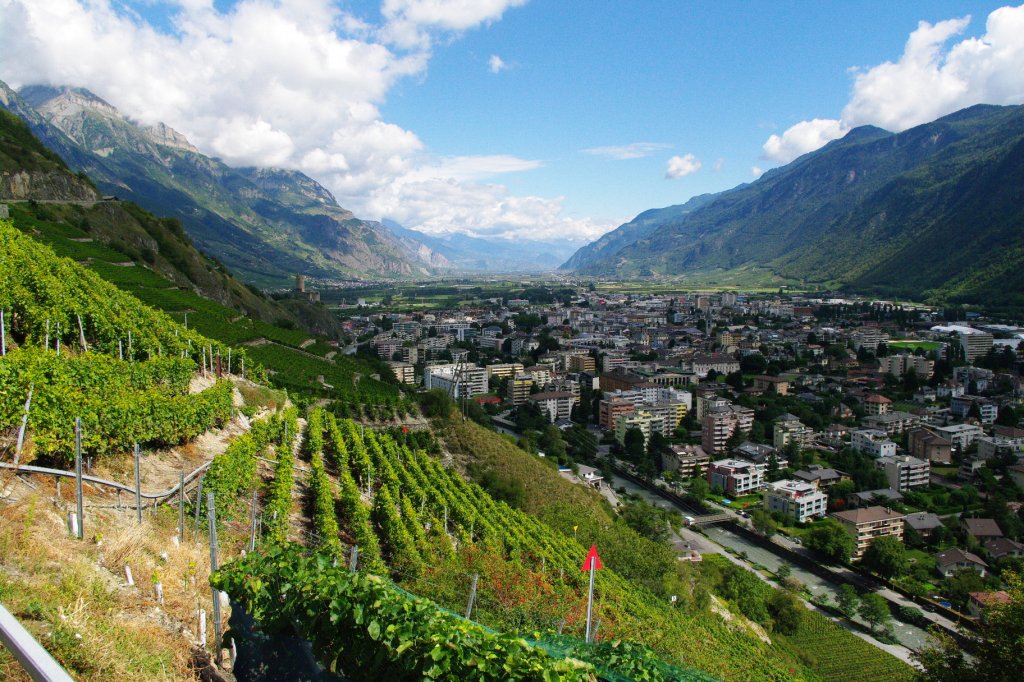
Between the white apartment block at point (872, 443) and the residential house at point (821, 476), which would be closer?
the residential house at point (821, 476)

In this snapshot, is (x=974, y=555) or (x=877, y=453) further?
(x=877, y=453)

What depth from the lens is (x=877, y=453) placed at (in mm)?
39188

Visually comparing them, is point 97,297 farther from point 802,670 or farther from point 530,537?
point 802,670

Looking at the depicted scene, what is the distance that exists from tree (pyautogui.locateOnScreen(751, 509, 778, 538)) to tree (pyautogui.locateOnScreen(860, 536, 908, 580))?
4003 mm

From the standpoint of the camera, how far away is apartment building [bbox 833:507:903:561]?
92.6 ft

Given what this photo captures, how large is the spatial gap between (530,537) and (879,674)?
513 inches

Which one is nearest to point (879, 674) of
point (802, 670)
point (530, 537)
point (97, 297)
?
point (802, 670)

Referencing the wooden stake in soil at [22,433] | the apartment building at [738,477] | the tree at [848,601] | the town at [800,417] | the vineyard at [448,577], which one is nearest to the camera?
the vineyard at [448,577]

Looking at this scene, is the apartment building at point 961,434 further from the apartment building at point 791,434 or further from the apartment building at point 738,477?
the apartment building at point 738,477

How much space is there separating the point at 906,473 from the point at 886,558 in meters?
12.0

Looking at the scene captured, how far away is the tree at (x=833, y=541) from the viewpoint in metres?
27.4

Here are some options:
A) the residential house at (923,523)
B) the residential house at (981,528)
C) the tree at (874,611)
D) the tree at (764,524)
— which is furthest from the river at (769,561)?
the residential house at (981,528)

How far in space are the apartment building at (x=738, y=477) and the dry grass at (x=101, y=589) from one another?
110 feet

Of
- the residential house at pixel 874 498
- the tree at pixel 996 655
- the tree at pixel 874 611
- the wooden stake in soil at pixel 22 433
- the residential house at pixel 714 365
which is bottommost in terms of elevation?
the tree at pixel 874 611
